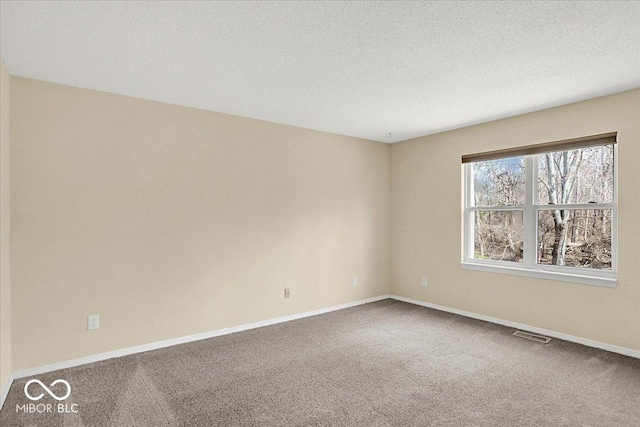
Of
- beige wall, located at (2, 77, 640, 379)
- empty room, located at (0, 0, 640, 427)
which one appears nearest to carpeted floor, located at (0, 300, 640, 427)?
empty room, located at (0, 0, 640, 427)

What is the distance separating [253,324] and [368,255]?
2036 millimetres

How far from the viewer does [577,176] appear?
3791 millimetres

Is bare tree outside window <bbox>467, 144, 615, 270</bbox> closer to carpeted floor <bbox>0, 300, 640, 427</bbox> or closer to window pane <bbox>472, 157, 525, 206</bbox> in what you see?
window pane <bbox>472, 157, 525, 206</bbox>

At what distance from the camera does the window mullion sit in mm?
4070

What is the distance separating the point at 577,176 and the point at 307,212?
3.04 metres

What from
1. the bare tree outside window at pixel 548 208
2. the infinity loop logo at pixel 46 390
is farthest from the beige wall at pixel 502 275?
the infinity loop logo at pixel 46 390

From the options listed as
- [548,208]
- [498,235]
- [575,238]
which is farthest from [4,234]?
[575,238]

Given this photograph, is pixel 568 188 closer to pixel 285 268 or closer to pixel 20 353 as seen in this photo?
pixel 285 268

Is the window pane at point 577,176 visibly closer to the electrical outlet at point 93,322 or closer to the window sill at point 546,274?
the window sill at point 546,274

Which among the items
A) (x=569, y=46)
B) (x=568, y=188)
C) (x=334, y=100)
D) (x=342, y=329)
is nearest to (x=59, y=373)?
(x=342, y=329)

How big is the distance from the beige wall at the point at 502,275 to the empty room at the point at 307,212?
0.9 inches

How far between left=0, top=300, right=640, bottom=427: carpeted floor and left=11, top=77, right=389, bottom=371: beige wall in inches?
16.5

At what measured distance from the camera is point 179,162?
3.64 meters

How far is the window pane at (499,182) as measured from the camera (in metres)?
4.27
